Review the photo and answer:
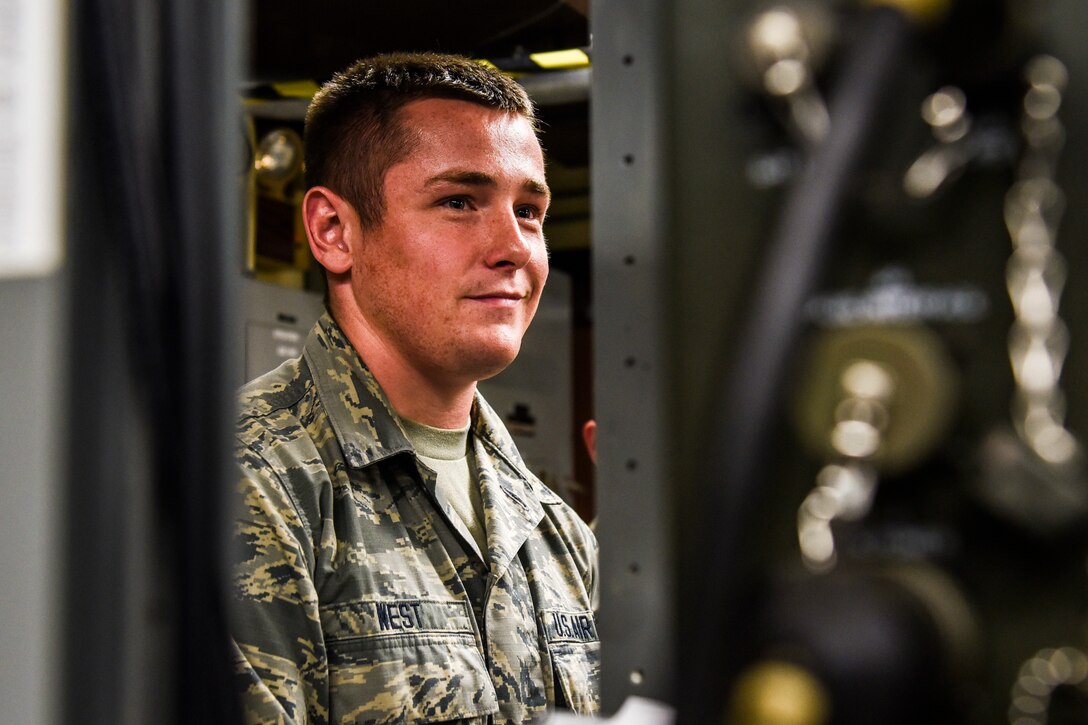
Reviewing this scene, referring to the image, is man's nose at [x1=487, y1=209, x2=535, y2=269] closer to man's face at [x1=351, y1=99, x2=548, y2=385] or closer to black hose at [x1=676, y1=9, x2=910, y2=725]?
man's face at [x1=351, y1=99, x2=548, y2=385]

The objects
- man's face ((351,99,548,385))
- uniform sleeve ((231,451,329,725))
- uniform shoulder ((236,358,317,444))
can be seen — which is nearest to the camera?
uniform sleeve ((231,451,329,725))

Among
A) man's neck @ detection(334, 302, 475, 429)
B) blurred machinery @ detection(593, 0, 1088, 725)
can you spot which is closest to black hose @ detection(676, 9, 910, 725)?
blurred machinery @ detection(593, 0, 1088, 725)

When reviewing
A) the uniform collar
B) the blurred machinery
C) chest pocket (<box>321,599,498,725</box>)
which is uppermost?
the blurred machinery

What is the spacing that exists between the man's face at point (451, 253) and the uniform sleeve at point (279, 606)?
540 millimetres

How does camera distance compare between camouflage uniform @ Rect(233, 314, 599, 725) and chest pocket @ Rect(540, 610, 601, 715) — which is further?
chest pocket @ Rect(540, 610, 601, 715)

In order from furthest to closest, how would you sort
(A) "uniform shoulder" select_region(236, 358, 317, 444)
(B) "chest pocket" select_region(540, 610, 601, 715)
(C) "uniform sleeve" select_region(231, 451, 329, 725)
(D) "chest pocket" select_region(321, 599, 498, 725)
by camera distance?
(B) "chest pocket" select_region(540, 610, 601, 715), (A) "uniform shoulder" select_region(236, 358, 317, 444), (D) "chest pocket" select_region(321, 599, 498, 725), (C) "uniform sleeve" select_region(231, 451, 329, 725)

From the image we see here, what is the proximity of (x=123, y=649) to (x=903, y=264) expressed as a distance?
1.19 feet

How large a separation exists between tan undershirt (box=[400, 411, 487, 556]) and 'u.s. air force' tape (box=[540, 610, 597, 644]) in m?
0.19

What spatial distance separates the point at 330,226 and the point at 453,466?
56 centimetres

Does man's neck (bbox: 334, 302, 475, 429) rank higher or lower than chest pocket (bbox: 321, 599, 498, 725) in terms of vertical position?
higher

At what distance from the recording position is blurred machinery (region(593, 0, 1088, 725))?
0.34 metres

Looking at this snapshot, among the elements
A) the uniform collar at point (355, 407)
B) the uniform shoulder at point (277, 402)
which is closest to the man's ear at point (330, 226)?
the uniform collar at point (355, 407)

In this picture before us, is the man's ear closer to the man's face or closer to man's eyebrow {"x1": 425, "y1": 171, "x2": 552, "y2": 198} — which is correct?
the man's face

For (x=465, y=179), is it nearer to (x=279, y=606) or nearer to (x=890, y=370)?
(x=279, y=606)
